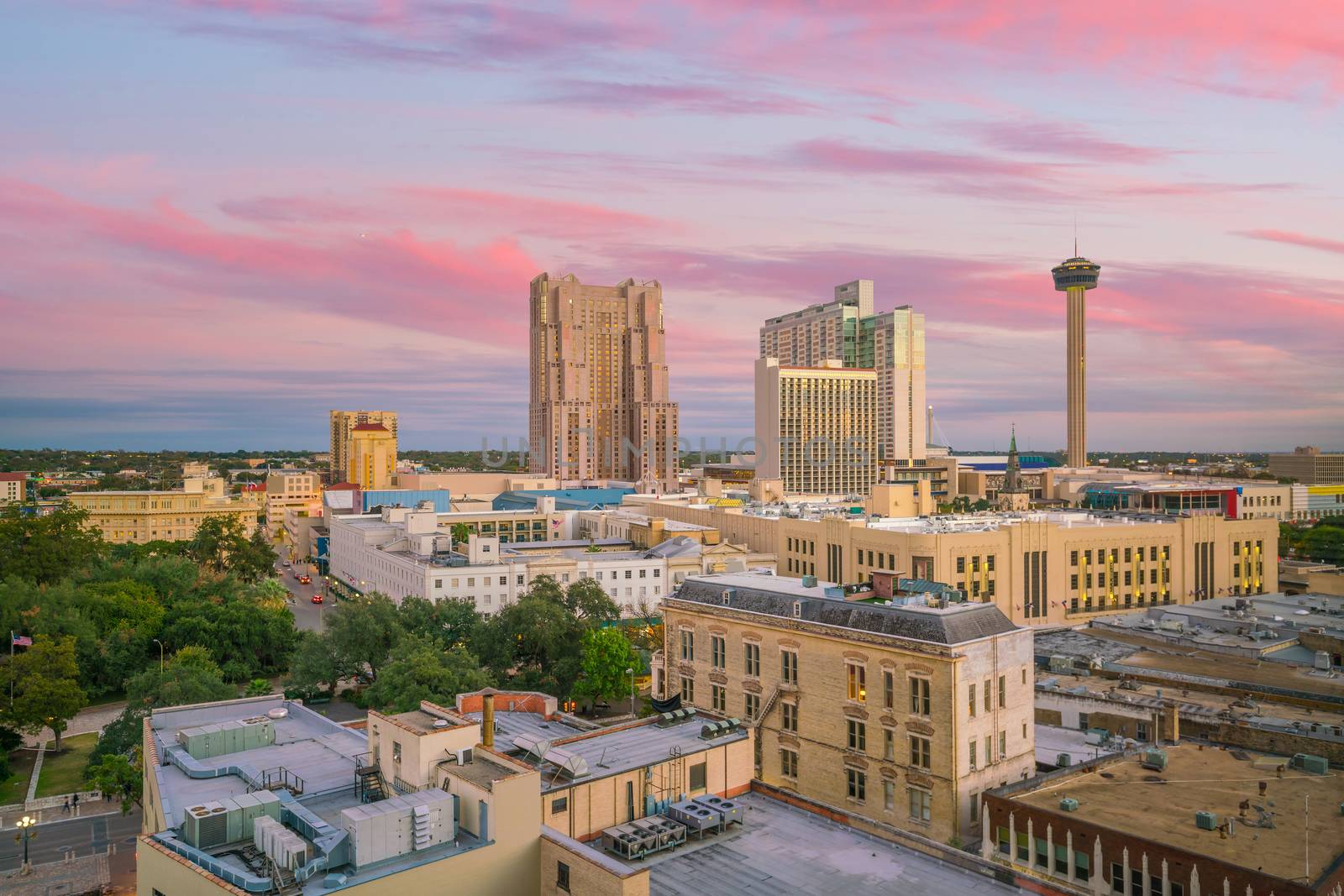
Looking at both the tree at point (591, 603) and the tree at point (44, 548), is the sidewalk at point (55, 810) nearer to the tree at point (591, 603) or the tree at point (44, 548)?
the tree at point (591, 603)

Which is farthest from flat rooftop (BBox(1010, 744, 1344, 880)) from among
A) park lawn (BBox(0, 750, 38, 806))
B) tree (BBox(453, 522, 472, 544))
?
tree (BBox(453, 522, 472, 544))

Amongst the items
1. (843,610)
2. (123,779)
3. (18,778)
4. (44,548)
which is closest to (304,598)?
(44,548)

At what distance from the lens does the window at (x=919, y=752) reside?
4350 cm

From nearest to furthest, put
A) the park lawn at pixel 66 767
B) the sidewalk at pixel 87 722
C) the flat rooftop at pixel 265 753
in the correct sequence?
1. the flat rooftop at pixel 265 753
2. the park lawn at pixel 66 767
3. the sidewalk at pixel 87 722

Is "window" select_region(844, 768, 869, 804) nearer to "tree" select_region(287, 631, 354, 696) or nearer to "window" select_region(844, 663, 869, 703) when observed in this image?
"window" select_region(844, 663, 869, 703)

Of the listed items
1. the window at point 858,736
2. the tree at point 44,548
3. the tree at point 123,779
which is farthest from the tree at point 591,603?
the tree at point 44,548

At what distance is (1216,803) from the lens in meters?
39.2

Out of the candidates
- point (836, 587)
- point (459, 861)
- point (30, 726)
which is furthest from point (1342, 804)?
point (30, 726)

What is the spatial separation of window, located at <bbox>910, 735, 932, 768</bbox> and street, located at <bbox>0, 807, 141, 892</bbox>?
39.8 metres

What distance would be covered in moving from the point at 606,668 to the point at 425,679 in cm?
1421

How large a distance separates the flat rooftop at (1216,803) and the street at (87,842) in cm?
4669

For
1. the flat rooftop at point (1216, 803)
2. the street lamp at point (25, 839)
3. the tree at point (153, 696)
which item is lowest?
the street lamp at point (25, 839)

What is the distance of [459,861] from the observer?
29469mm

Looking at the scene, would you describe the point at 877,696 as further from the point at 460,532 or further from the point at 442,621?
the point at 460,532
